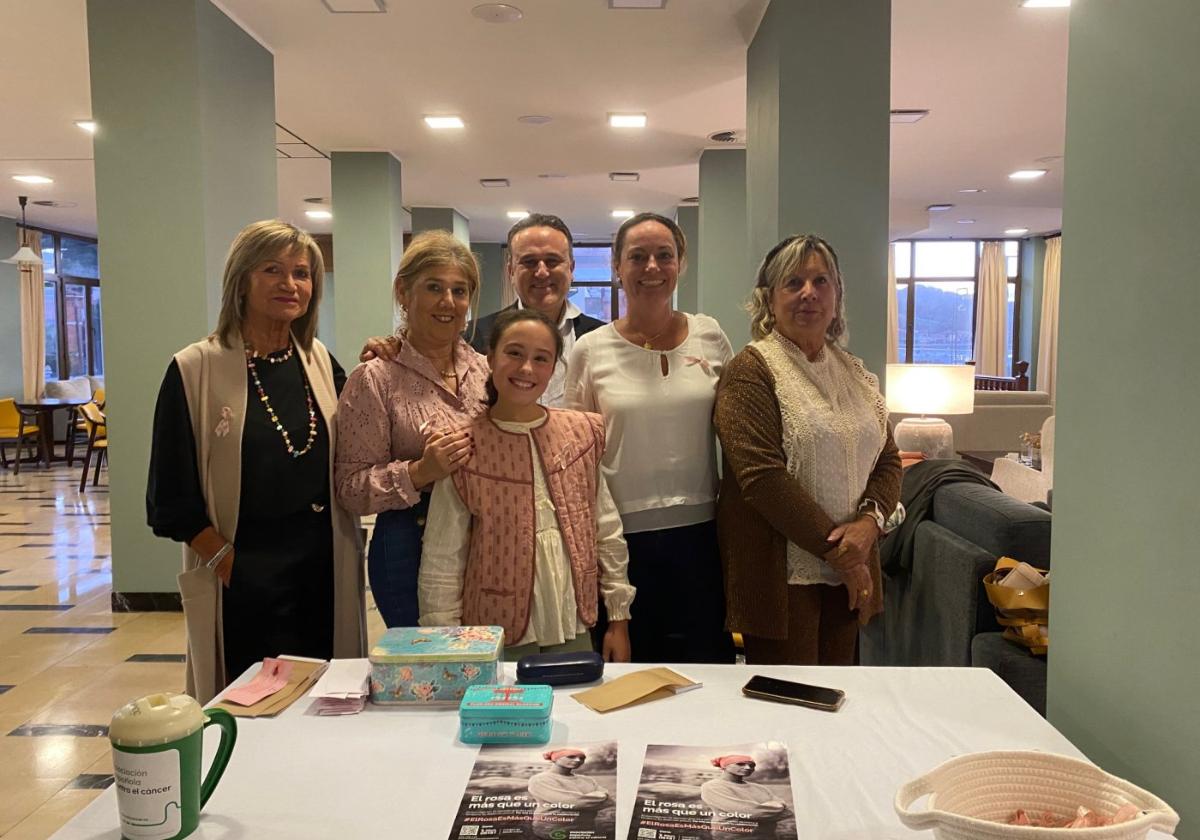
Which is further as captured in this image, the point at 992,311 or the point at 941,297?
the point at 941,297

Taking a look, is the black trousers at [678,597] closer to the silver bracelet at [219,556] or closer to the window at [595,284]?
the silver bracelet at [219,556]

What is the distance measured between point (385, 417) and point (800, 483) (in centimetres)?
96

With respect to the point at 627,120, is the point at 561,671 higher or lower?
lower

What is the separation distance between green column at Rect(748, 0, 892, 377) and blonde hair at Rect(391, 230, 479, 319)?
242 cm

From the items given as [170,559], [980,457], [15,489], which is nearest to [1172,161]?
[170,559]

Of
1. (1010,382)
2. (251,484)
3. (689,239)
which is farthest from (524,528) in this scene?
(1010,382)

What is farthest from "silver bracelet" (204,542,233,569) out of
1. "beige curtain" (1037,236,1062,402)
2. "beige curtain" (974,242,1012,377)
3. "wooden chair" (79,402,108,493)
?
"beige curtain" (974,242,1012,377)

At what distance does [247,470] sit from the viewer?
6.66 ft

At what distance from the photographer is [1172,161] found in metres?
1.21

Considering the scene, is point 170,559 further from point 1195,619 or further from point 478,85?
point 1195,619

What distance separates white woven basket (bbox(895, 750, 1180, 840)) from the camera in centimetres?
101

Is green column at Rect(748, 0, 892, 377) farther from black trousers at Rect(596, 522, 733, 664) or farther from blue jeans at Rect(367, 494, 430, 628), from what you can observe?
blue jeans at Rect(367, 494, 430, 628)

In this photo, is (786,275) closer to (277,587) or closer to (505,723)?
(505,723)

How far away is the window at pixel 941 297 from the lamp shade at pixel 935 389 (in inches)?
427
